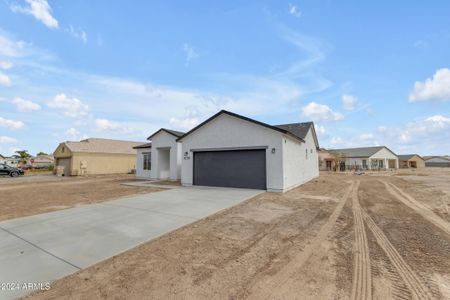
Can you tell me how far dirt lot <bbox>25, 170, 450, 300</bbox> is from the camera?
2.71 m

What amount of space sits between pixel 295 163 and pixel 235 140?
14.3 feet

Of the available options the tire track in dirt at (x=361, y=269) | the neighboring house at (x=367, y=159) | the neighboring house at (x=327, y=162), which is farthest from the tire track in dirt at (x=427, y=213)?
the neighboring house at (x=367, y=159)

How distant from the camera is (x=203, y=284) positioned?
9.45ft

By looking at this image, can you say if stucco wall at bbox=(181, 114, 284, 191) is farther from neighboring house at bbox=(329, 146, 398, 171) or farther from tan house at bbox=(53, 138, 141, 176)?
neighboring house at bbox=(329, 146, 398, 171)

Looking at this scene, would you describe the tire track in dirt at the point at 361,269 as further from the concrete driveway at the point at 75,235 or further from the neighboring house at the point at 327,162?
the neighboring house at the point at 327,162

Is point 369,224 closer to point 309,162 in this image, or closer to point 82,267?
point 82,267

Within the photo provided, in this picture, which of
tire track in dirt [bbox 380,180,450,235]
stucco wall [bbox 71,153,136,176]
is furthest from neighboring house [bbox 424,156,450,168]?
stucco wall [bbox 71,153,136,176]

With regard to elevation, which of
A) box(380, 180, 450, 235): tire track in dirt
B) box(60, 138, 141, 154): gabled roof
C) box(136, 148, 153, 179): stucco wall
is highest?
box(60, 138, 141, 154): gabled roof

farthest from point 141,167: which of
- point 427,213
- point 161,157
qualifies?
point 427,213

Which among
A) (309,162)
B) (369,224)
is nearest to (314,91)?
(309,162)

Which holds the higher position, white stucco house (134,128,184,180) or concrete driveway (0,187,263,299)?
white stucco house (134,128,184,180)

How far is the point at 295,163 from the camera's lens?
13344mm

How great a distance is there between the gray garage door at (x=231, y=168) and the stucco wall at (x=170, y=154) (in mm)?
4273

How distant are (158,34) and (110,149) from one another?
2209 centimetres
